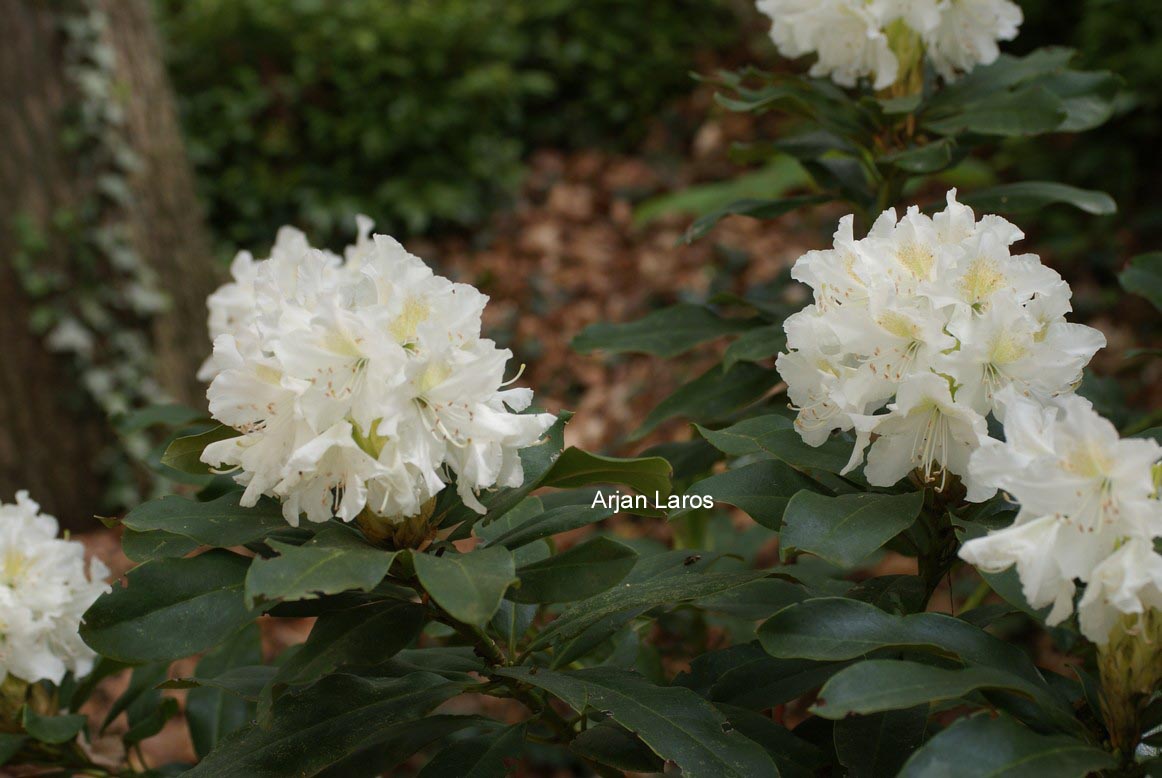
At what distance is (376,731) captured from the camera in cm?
102

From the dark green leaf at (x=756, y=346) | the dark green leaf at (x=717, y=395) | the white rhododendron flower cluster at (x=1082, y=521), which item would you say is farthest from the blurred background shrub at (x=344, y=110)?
the white rhododendron flower cluster at (x=1082, y=521)

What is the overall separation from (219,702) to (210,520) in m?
0.64

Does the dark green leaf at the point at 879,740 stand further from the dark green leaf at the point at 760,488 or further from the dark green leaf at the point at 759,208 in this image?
the dark green leaf at the point at 759,208

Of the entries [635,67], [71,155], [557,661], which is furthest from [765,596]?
[635,67]

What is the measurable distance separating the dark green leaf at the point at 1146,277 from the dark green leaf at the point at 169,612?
1.19m

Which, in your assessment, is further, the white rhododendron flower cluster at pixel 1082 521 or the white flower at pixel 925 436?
the white flower at pixel 925 436

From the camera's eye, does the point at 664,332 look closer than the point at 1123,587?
No

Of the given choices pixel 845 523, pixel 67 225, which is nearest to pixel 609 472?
pixel 845 523

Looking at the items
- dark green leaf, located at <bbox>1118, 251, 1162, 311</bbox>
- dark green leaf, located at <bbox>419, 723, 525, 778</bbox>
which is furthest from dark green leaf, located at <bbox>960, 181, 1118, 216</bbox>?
dark green leaf, located at <bbox>419, 723, 525, 778</bbox>

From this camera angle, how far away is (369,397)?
89 cm

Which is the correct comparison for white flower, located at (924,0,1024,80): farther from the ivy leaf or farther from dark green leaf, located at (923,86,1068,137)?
the ivy leaf

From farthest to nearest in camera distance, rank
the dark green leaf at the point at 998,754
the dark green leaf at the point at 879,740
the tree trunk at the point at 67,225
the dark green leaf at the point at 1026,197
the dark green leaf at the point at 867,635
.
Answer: the tree trunk at the point at 67,225
the dark green leaf at the point at 1026,197
the dark green leaf at the point at 879,740
the dark green leaf at the point at 867,635
the dark green leaf at the point at 998,754

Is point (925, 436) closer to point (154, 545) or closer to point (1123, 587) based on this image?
point (1123, 587)

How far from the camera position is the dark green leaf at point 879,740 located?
37.8 inches
